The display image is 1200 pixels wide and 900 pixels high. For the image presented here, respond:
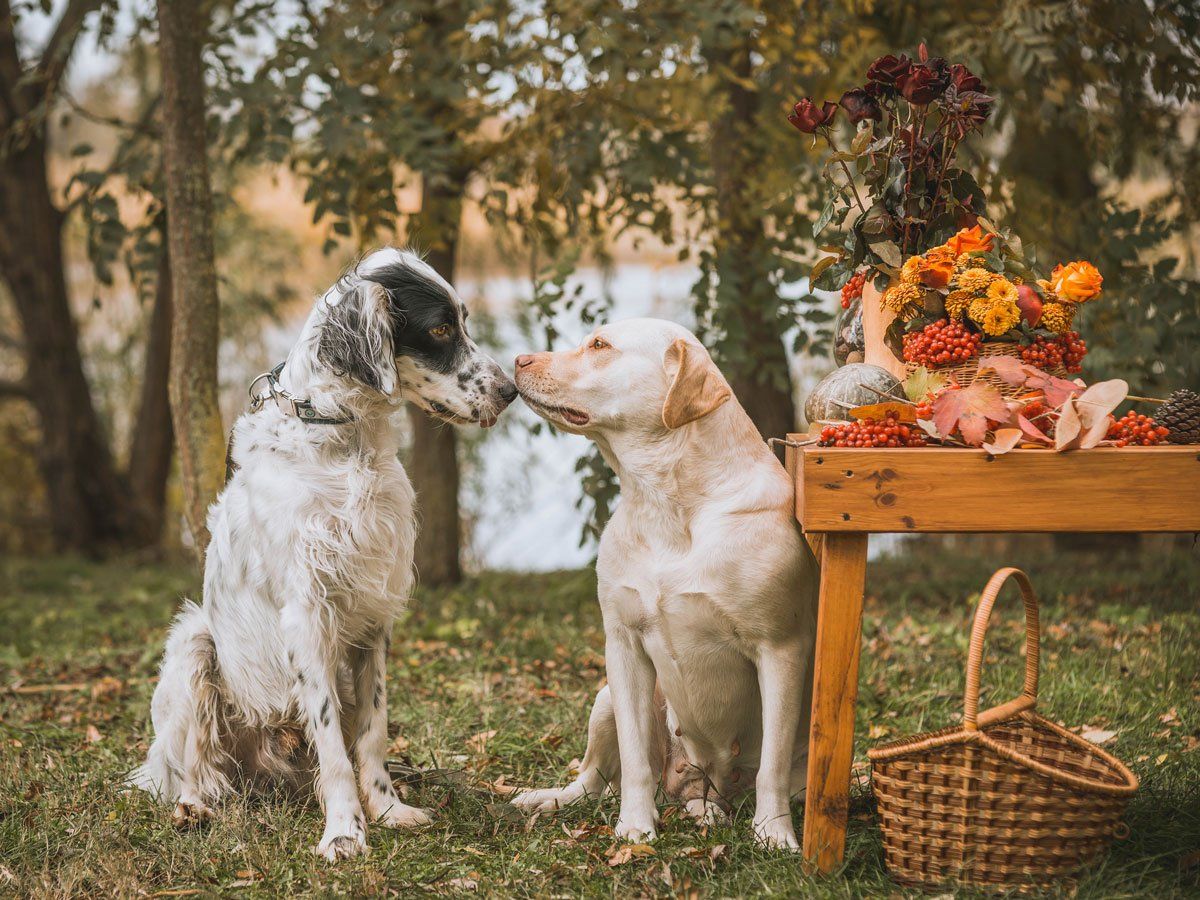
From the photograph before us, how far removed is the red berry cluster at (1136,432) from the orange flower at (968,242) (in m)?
0.55

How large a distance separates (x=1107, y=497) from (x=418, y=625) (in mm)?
3936

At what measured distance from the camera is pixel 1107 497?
92.9 inches

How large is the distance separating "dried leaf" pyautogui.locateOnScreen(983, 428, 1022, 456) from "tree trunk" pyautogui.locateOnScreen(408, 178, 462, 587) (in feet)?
14.0

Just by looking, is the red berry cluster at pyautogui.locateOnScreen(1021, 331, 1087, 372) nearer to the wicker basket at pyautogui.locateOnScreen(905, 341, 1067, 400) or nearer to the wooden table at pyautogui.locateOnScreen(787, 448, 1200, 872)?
the wicker basket at pyautogui.locateOnScreen(905, 341, 1067, 400)

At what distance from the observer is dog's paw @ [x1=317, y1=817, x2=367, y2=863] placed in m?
2.79

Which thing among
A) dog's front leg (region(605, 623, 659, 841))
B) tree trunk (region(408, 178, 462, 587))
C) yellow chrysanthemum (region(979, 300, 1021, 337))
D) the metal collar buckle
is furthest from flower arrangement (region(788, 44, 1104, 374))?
tree trunk (region(408, 178, 462, 587))

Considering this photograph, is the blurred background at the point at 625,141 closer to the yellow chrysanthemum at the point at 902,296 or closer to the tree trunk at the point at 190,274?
the tree trunk at the point at 190,274

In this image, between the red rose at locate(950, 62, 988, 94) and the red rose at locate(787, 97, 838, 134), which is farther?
the red rose at locate(787, 97, 838, 134)

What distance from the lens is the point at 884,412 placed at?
2.53 meters

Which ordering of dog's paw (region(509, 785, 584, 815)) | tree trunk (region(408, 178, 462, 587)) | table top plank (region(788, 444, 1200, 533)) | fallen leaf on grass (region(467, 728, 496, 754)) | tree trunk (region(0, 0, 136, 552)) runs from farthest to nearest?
tree trunk (region(0, 0, 136, 552))
tree trunk (region(408, 178, 462, 587))
fallen leaf on grass (region(467, 728, 496, 754))
dog's paw (region(509, 785, 584, 815))
table top plank (region(788, 444, 1200, 533))

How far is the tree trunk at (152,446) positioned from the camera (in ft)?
29.9

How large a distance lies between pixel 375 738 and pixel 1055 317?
7.06 feet

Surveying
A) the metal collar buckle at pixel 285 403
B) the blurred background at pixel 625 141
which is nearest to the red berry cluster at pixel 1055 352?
the metal collar buckle at pixel 285 403

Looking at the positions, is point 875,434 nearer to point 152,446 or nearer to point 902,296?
point 902,296
